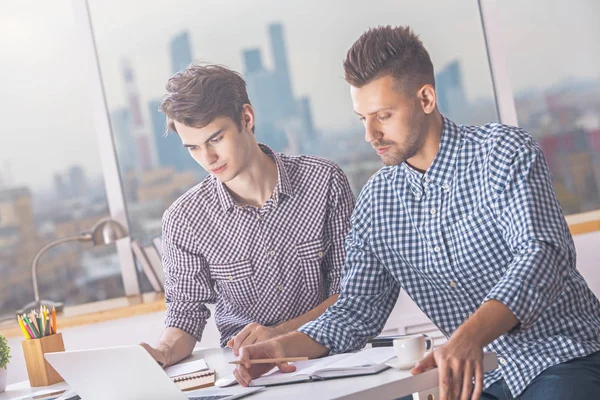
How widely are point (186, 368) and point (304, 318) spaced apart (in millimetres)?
468

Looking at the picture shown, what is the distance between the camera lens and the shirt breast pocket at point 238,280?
253 cm

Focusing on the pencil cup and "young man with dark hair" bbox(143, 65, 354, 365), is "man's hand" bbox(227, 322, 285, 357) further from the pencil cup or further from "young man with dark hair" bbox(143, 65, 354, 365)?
the pencil cup

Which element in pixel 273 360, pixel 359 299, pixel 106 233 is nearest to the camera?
pixel 273 360

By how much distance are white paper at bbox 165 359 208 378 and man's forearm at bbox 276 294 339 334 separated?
0.30 metres

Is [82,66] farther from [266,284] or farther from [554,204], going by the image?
[554,204]

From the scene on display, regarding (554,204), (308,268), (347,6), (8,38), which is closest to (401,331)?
(308,268)

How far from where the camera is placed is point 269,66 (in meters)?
4.14

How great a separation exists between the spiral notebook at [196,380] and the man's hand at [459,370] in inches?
21.7

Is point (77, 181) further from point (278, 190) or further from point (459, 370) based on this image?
point (459, 370)

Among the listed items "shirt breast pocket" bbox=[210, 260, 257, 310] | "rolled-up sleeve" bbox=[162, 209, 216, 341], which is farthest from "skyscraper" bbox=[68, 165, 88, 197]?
"shirt breast pocket" bbox=[210, 260, 257, 310]

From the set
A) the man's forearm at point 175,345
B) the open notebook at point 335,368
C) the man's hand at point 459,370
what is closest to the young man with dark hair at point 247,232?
the man's forearm at point 175,345

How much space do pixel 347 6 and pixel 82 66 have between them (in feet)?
4.45

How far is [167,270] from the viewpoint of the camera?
2.57 m

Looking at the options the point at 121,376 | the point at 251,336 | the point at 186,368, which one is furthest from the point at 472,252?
the point at 121,376
